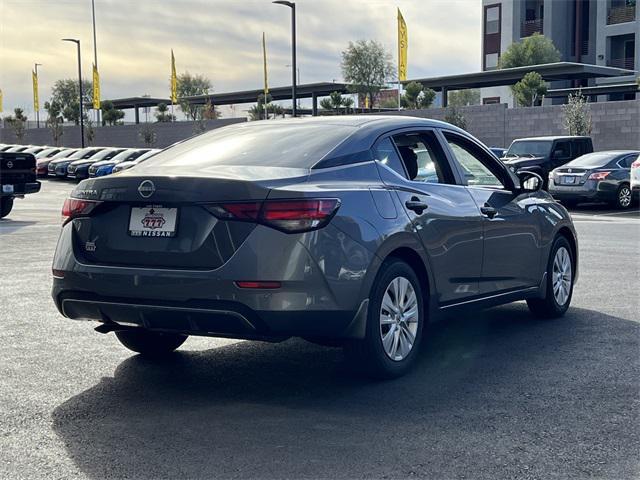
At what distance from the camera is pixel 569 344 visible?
6.77m

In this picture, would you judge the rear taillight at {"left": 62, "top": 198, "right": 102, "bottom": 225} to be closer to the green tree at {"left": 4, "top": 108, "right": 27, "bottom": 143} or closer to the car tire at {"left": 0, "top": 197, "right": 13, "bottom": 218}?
the car tire at {"left": 0, "top": 197, "right": 13, "bottom": 218}

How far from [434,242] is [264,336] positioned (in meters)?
1.51

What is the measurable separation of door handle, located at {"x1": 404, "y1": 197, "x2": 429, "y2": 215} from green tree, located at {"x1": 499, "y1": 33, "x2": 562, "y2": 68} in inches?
2300

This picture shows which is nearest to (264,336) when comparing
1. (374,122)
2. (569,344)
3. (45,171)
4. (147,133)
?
(374,122)

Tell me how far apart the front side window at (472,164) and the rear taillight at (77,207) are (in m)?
2.66

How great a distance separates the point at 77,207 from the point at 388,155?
1.96m

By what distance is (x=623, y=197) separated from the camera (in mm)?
23453

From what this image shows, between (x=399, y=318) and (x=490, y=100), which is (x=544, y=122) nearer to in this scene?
(x=490, y=100)

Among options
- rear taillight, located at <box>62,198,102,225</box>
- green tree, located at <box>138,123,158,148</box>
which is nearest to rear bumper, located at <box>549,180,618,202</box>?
rear taillight, located at <box>62,198,102,225</box>

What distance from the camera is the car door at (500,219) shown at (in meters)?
6.70

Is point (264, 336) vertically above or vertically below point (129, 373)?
above

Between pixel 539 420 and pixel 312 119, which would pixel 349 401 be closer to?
pixel 539 420

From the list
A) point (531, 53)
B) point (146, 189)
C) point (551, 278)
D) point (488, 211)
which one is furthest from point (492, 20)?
point (146, 189)

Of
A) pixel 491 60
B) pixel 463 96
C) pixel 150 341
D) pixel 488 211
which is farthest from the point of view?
pixel 463 96
